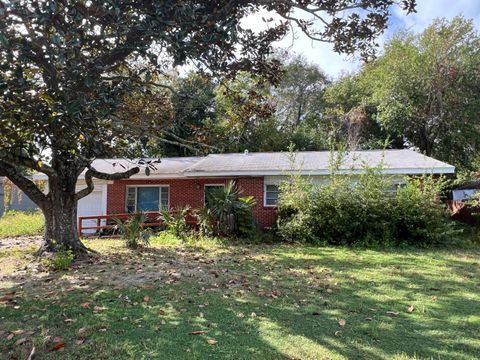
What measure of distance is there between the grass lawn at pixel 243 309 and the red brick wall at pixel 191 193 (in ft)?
19.7

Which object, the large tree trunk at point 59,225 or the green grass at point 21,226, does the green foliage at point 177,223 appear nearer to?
the large tree trunk at point 59,225

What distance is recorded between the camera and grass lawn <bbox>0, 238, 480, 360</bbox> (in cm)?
413

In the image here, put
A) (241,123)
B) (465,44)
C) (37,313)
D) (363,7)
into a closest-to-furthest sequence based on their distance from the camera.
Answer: (37,313) < (363,7) < (241,123) < (465,44)

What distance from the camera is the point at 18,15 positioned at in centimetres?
397

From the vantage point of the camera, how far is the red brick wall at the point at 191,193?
611 inches

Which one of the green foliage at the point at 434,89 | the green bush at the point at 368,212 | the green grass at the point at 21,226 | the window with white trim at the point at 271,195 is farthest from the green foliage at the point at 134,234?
the green foliage at the point at 434,89

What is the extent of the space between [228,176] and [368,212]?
5.74 meters

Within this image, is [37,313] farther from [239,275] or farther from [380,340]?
[380,340]

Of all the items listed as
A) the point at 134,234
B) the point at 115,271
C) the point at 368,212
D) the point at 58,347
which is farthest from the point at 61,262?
the point at 368,212

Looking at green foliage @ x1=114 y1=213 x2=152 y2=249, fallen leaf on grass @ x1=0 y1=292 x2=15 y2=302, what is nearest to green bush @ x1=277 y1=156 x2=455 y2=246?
green foliage @ x1=114 y1=213 x2=152 y2=249

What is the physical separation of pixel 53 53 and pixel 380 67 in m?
23.1

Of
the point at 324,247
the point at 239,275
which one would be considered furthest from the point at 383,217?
the point at 239,275

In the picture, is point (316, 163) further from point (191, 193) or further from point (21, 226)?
point (21, 226)

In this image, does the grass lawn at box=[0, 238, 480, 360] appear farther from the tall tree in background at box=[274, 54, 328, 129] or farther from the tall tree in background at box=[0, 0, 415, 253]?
the tall tree in background at box=[274, 54, 328, 129]
